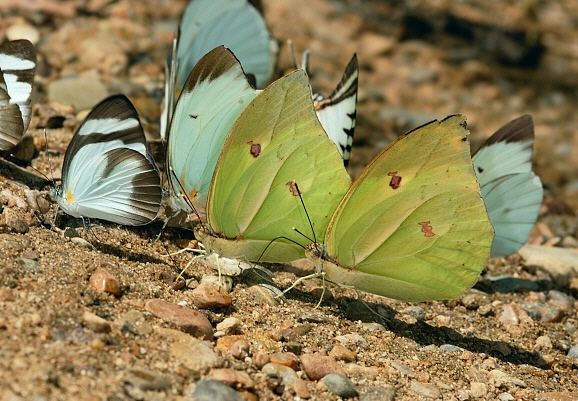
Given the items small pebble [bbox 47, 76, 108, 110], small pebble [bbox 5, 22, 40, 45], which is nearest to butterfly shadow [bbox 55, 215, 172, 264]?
small pebble [bbox 47, 76, 108, 110]

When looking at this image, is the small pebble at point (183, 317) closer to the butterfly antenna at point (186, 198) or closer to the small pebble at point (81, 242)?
the small pebble at point (81, 242)

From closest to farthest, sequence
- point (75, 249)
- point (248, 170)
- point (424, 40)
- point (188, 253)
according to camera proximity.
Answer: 1. point (75, 249)
2. point (248, 170)
3. point (188, 253)
4. point (424, 40)

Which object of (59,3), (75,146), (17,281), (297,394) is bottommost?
(297,394)

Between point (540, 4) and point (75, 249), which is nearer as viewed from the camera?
point (75, 249)

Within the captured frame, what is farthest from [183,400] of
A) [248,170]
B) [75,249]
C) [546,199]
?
[546,199]

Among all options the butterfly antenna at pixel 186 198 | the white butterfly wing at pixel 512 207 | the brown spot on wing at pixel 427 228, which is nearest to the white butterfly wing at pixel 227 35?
the butterfly antenna at pixel 186 198

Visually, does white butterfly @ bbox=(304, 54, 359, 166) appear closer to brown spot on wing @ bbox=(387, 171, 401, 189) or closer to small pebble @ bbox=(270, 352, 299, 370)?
brown spot on wing @ bbox=(387, 171, 401, 189)

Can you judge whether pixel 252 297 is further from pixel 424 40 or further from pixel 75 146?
pixel 424 40

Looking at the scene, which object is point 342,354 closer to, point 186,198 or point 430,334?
point 430,334
